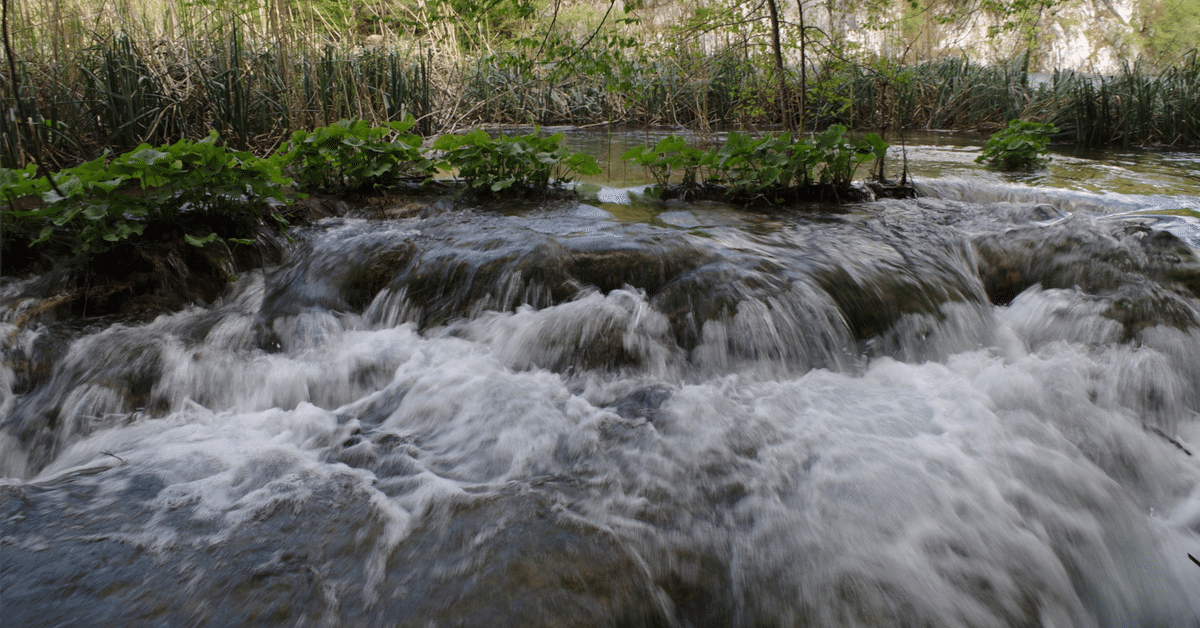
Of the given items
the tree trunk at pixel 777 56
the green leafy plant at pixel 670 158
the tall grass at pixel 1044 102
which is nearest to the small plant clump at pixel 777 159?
the green leafy plant at pixel 670 158

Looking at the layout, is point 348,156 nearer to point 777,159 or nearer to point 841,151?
point 777,159

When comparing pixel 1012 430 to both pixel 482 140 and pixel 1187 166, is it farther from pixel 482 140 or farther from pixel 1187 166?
pixel 1187 166

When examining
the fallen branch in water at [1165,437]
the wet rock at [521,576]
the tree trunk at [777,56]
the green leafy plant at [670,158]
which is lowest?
the fallen branch in water at [1165,437]

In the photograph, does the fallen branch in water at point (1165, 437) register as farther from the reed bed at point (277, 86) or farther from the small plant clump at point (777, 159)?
the reed bed at point (277, 86)

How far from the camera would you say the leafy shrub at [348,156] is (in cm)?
369

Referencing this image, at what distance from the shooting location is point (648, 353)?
2398 mm

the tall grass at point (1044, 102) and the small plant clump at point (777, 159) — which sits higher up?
the tall grass at point (1044, 102)

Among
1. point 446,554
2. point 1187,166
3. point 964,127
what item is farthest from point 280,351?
point 964,127

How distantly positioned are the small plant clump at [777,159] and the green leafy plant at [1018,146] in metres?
2.01

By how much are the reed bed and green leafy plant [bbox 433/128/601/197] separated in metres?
0.60

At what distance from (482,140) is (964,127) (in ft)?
24.6

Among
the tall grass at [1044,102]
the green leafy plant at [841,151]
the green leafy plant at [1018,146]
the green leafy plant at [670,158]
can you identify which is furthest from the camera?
the tall grass at [1044,102]

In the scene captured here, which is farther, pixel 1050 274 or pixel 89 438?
pixel 1050 274

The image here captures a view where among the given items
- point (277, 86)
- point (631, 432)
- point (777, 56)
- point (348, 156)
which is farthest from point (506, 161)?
point (631, 432)
